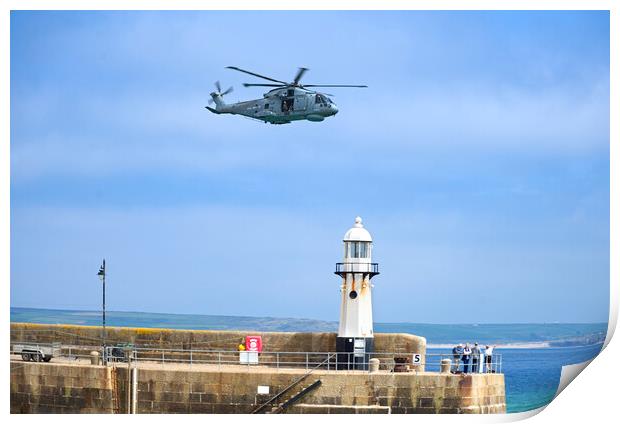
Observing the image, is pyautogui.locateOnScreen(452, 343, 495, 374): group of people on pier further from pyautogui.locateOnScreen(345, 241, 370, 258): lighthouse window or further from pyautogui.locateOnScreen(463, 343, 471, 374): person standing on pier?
pyautogui.locateOnScreen(345, 241, 370, 258): lighthouse window

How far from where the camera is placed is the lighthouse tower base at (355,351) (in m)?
39.9

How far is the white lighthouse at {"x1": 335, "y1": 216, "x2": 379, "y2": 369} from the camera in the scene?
3994cm

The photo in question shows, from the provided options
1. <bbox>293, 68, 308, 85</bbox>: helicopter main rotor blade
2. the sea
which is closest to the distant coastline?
the sea

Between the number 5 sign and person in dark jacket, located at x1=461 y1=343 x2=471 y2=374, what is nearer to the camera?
person in dark jacket, located at x1=461 y1=343 x2=471 y2=374

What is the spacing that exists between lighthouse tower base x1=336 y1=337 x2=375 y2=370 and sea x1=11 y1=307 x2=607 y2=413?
22.5m

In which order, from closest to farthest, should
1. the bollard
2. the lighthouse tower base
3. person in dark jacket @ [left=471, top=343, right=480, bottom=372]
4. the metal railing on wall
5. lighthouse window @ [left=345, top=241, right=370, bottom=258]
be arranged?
the bollard < person in dark jacket @ [left=471, top=343, right=480, bottom=372] < the metal railing on wall < the lighthouse tower base < lighthouse window @ [left=345, top=241, right=370, bottom=258]

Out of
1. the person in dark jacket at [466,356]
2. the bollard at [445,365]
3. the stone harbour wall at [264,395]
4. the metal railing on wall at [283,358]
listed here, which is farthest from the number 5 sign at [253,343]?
A: the person in dark jacket at [466,356]

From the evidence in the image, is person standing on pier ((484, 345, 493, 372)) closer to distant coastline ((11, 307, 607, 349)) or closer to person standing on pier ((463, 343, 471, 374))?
person standing on pier ((463, 343, 471, 374))

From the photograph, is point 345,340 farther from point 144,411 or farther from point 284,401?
point 144,411

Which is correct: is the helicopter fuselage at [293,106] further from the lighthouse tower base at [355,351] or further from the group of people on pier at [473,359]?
the group of people on pier at [473,359]

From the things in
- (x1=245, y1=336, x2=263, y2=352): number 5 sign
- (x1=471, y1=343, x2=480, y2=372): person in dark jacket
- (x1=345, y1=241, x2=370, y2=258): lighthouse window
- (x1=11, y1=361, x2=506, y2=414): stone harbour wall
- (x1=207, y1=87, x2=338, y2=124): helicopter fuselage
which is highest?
(x1=207, y1=87, x2=338, y2=124): helicopter fuselage

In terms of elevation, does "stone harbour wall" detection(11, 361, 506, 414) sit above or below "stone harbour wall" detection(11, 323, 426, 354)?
below

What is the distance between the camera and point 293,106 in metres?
45.1

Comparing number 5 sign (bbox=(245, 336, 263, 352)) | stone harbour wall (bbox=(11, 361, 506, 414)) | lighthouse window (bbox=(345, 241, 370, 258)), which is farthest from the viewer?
number 5 sign (bbox=(245, 336, 263, 352))
